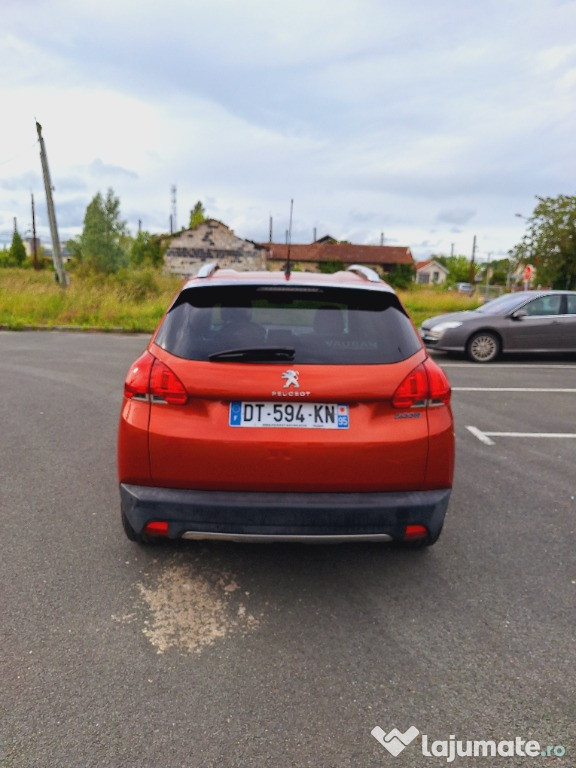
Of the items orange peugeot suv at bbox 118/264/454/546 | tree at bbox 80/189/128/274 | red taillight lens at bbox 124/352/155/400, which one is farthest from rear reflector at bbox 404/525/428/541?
tree at bbox 80/189/128/274

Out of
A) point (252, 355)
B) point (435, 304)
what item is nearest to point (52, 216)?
point (435, 304)

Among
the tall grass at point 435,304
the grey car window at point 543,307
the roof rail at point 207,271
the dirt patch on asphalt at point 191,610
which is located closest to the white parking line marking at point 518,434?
the roof rail at point 207,271

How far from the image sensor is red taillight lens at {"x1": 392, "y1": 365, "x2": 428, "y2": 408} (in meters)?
2.58

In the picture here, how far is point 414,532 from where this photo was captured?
8.54 ft

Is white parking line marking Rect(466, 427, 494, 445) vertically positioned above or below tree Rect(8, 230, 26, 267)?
below

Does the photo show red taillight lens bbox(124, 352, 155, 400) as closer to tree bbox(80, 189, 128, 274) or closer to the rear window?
the rear window

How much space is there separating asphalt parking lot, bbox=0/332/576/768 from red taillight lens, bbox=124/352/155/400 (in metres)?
1.05

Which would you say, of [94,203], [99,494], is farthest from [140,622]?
[94,203]

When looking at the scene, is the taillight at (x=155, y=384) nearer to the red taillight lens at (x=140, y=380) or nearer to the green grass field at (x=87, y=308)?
the red taillight lens at (x=140, y=380)

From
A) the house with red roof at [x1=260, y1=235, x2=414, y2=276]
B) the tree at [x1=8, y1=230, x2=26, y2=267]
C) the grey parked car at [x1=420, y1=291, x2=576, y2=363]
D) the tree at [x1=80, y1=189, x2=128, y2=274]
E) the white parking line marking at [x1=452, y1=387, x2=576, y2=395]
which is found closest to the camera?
the white parking line marking at [x1=452, y1=387, x2=576, y2=395]

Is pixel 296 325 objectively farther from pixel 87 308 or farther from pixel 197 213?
pixel 197 213

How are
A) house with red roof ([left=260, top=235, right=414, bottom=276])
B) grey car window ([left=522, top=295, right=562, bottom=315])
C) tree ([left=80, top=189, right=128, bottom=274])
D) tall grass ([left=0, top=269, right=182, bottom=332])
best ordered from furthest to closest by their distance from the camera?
house with red roof ([left=260, top=235, right=414, bottom=276]) < tree ([left=80, top=189, right=128, bottom=274]) < tall grass ([left=0, top=269, right=182, bottom=332]) < grey car window ([left=522, top=295, right=562, bottom=315])

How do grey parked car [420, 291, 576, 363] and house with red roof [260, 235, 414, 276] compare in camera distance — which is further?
house with red roof [260, 235, 414, 276]

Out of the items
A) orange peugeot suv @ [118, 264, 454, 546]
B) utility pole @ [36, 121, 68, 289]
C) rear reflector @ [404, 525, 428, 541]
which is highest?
utility pole @ [36, 121, 68, 289]
